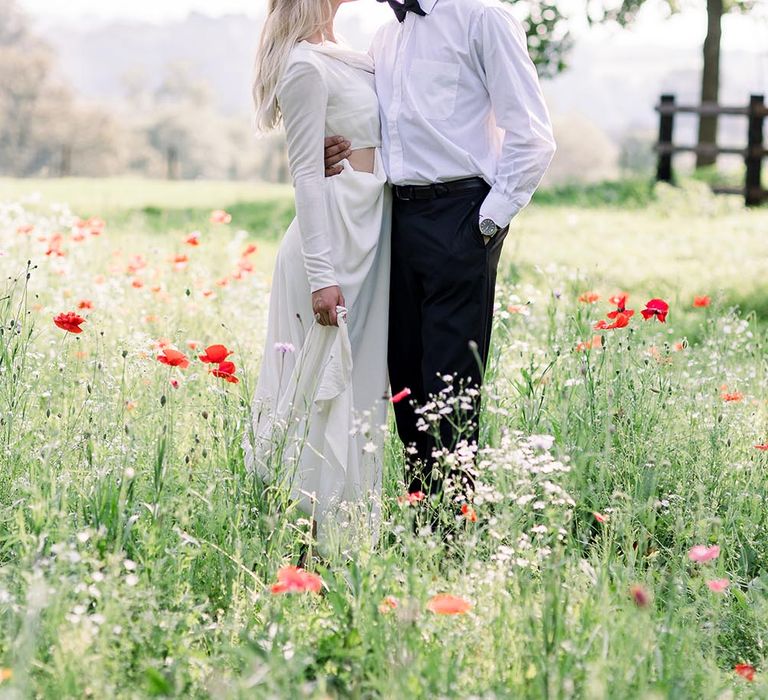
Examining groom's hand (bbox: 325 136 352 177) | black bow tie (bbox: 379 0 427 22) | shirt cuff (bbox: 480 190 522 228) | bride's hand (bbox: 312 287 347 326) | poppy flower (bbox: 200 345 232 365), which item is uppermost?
black bow tie (bbox: 379 0 427 22)

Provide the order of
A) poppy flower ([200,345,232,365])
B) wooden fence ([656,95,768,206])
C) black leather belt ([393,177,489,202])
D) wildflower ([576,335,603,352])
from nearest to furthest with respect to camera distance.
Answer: poppy flower ([200,345,232,365]), black leather belt ([393,177,489,202]), wildflower ([576,335,603,352]), wooden fence ([656,95,768,206])

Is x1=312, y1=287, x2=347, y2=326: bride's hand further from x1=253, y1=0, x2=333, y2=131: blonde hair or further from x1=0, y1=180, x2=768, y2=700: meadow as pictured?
x1=253, y1=0, x2=333, y2=131: blonde hair

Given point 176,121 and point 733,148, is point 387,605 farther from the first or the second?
point 176,121

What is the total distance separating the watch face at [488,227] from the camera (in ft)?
11.2

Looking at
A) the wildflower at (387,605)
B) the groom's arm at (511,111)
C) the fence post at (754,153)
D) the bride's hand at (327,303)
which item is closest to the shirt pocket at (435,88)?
the groom's arm at (511,111)

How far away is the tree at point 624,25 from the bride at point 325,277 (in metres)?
12.4

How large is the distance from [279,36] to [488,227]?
3.00ft

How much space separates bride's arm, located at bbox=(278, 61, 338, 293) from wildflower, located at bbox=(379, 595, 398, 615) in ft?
3.98

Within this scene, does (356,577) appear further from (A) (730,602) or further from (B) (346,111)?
Answer: (B) (346,111)

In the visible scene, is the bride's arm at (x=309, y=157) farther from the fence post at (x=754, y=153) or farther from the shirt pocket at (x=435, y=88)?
the fence post at (x=754, y=153)

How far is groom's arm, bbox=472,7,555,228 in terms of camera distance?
3406 mm

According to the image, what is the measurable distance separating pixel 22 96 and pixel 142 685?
6733 cm

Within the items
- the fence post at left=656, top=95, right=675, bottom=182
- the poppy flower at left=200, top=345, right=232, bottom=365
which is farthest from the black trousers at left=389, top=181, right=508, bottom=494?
the fence post at left=656, top=95, right=675, bottom=182

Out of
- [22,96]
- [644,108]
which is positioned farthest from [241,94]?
[22,96]
